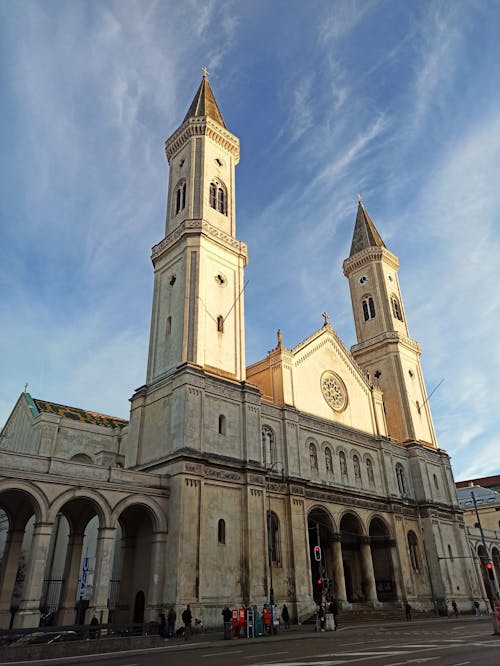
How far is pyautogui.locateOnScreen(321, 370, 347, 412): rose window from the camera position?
1673 inches

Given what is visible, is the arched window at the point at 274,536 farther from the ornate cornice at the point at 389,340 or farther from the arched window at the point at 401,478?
the ornate cornice at the point at 389,340

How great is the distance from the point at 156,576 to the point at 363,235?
4340 cm

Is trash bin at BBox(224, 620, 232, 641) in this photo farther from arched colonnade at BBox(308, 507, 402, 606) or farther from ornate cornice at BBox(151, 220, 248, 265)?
ornate cornice at BBox(151, 220, 248, 265)

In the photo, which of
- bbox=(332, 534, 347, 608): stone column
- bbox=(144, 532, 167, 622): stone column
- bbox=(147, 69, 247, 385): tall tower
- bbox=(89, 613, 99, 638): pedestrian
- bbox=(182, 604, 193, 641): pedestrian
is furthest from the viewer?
bbox=(332, 534, 347, 608): stone column

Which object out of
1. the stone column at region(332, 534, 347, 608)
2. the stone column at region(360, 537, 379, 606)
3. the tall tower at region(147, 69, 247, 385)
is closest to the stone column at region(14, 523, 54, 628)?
the tall tower at region(147, 69, 247, 385)

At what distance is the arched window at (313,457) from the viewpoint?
37812 mm

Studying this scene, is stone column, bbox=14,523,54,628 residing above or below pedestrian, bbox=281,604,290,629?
above

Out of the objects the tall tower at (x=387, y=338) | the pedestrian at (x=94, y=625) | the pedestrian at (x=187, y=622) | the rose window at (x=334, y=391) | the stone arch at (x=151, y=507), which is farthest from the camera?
the tall tower at (x=387, y=338)

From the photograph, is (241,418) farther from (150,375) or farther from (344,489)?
(344,489)

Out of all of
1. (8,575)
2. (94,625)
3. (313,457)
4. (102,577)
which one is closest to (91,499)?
(102,577)

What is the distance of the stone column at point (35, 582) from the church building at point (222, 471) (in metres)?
0.08

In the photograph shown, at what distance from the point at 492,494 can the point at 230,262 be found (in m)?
56.7

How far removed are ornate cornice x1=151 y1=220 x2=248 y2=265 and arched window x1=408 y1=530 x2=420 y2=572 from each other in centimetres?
2675

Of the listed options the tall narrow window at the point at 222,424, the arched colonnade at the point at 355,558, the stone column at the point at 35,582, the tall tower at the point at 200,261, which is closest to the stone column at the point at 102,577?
the stone column at the point at 35,582
